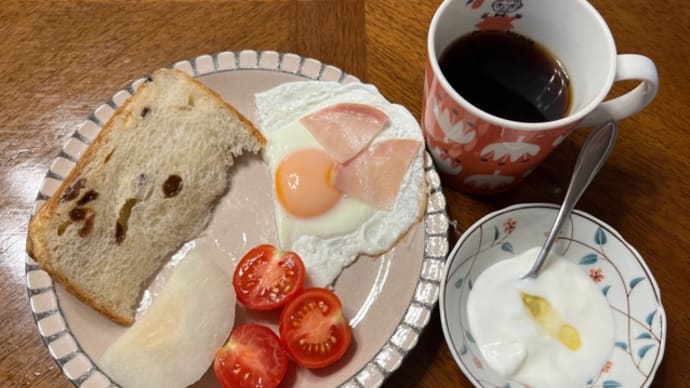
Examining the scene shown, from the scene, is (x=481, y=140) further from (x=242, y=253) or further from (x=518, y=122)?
(x=242, y=253)

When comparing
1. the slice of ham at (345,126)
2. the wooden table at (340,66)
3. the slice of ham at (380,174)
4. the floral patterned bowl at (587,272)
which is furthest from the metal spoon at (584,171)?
the slice of ham at (345,126)

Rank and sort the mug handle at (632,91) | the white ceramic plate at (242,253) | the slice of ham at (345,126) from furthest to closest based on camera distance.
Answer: the slice of ham at (345,126)
the white ceramic plate at (242,253)
the mug handle at (632,91)

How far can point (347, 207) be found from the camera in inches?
55.8

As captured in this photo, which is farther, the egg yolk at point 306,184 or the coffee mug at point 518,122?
the egg yolk at point 306,184

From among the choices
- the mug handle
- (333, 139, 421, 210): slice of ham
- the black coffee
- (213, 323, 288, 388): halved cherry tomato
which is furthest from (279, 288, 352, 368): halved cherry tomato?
the mug handle

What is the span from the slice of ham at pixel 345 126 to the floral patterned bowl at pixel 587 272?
0.40 metres

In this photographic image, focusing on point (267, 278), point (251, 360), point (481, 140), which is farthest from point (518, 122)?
point (251, 360)

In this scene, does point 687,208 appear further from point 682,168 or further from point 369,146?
point 369,146

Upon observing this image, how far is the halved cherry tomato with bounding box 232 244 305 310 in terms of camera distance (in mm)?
1267

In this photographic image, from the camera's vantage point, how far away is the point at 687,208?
55.9 inches

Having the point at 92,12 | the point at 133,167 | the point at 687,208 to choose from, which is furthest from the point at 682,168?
the point at 92,12

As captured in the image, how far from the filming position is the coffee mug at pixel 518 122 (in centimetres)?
113

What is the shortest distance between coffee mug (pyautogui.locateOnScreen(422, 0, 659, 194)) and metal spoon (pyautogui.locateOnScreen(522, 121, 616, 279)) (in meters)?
0.07

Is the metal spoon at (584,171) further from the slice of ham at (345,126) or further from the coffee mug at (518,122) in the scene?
the slice of ham at (345,126)
